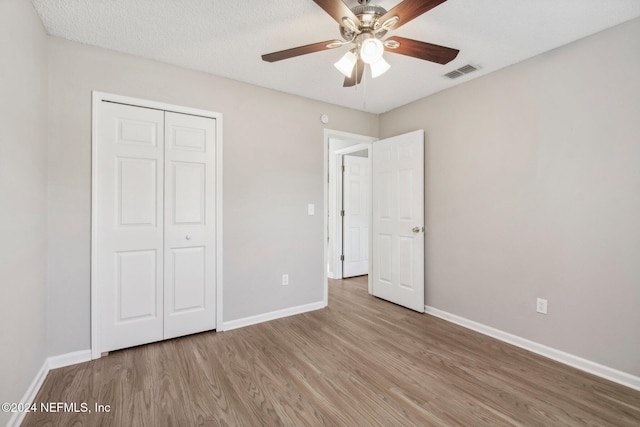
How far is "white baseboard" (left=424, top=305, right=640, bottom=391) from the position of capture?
1.99 metres

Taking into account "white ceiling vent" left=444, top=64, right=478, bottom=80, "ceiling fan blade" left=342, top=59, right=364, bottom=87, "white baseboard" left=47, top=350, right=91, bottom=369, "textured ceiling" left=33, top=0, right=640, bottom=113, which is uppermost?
"white ceiling vent" left=444, top=64, right=478, bottom=80

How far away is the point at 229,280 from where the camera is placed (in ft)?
9.48

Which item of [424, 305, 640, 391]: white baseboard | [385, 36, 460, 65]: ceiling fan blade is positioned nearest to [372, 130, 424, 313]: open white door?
[424, 305, 640, 391]: white baseboard

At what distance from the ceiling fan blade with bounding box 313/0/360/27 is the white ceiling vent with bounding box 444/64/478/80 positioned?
1.58 m

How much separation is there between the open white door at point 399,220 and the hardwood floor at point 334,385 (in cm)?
83

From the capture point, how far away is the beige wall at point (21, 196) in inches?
57.1

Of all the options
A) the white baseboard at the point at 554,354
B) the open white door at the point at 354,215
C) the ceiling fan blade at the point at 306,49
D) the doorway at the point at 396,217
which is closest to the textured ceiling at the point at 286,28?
the ceiling fan blade at the point at 306,49

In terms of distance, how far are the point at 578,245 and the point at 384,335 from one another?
1.74 m

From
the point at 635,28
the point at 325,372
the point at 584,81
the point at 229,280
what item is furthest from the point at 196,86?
the point at 635,28

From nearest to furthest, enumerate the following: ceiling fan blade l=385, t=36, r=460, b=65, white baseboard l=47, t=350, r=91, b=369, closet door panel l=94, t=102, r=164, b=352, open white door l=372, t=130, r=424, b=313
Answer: ceiling fan blade l=385, t=36, r=460, b=65 < white baseboard l=47, t=350, r=91, b=369 < closet door panel l=94, t=102, r=164, b=352 < open white door l=372, t=130, r=424, b=313

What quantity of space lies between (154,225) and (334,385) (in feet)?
6.50

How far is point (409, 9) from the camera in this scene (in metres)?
1.45

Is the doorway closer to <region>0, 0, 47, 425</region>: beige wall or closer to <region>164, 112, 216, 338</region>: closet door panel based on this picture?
<region>164, 112, 216, 338</region>: closet door panel

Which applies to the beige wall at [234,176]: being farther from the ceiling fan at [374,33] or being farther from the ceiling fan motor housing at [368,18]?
the ceiling fan motor housing at [368,18]
